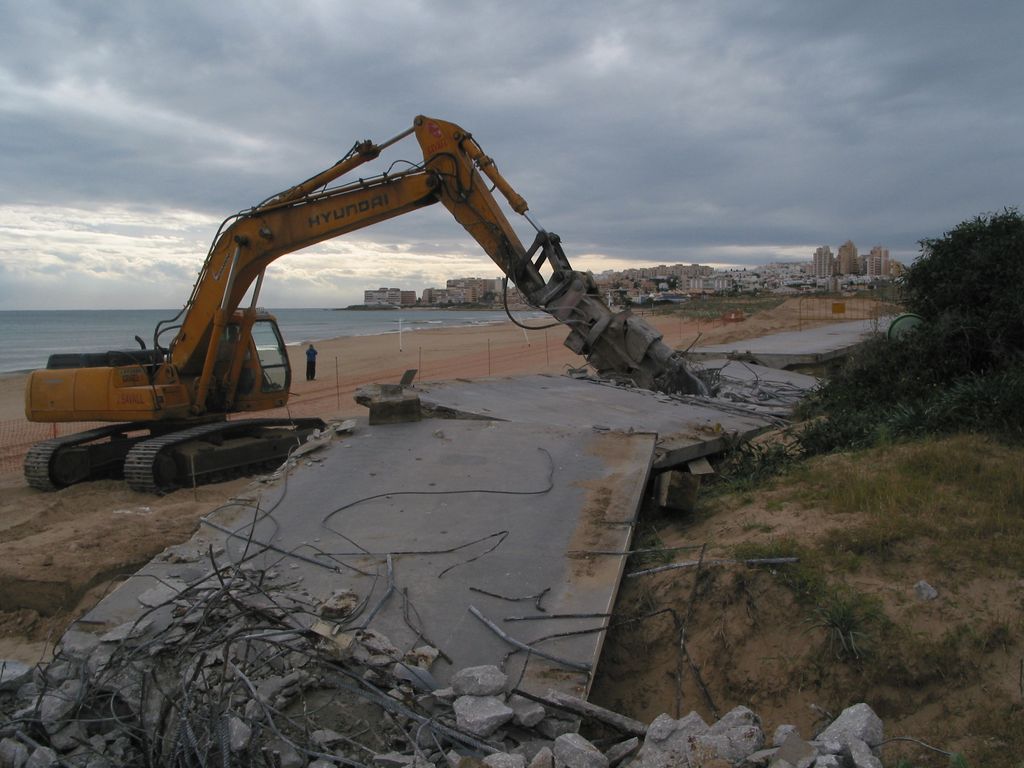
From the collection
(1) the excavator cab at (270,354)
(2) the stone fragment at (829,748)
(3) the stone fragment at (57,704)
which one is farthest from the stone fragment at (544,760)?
(1) the excavator cab at (270,354)

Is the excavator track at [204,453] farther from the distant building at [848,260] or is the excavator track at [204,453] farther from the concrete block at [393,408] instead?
the distant building at [848,260]

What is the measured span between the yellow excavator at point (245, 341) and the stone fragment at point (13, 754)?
20.8 feet

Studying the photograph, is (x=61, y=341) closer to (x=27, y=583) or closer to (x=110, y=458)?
(x=110, y=458)

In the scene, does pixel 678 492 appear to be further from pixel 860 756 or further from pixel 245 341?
pixel 245 341

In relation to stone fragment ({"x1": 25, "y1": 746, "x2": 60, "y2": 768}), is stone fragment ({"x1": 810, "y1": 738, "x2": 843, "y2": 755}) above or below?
above

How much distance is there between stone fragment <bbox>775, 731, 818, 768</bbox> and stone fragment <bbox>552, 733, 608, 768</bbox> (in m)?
0.75

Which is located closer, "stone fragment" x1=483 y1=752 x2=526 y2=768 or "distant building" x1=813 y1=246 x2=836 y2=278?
"stone fragment" x1=483 y1=752 x2=526 y2=768

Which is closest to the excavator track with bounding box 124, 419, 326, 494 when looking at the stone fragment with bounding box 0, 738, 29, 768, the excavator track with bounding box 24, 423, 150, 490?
the excavator track with bounding box 24, 423, 150, 490

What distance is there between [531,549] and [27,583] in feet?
13.3

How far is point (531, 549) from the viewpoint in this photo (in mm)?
5371

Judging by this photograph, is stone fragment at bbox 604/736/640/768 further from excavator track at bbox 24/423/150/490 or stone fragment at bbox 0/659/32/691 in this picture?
excavator track at bbox 24/423/150/490

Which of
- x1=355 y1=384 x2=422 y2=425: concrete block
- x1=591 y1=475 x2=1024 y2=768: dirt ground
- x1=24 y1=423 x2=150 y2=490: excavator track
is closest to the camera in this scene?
x1=591 y1=475 x2=1024 y2=768: dirt ground

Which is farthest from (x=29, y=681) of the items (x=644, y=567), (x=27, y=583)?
(x=644, y=567)

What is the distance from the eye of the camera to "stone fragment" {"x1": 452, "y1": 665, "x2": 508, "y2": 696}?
3.83 metres
